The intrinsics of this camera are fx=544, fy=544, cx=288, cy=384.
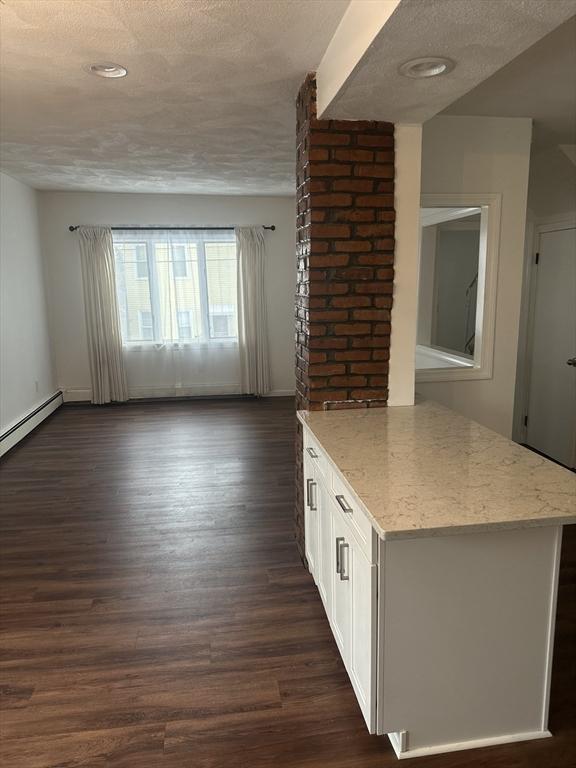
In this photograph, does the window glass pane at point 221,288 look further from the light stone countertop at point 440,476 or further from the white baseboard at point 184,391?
the light stone countertop at point 440,476

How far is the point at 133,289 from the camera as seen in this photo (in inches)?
264

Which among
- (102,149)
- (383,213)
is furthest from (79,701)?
(102,149)

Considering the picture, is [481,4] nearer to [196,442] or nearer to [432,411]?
[432,411]

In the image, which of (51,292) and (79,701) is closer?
(79,701)

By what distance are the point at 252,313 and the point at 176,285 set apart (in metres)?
1.00

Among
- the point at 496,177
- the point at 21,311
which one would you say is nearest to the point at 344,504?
the point at 496,177

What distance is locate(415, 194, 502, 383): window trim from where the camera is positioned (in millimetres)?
3324

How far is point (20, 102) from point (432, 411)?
280 centimetres

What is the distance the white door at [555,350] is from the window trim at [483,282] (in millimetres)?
1201

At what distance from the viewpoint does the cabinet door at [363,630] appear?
5.41 ft

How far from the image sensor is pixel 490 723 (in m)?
1.78

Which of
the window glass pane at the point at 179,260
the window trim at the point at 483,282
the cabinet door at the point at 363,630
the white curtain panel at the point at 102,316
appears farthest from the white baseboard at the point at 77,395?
the cabinet door at the point at 363,630

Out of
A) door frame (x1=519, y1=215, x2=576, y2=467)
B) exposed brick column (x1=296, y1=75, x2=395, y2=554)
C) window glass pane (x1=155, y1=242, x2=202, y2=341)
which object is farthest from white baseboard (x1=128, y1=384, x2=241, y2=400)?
exposed brick column (x1=296, y1=75, x2=395, y2=554)

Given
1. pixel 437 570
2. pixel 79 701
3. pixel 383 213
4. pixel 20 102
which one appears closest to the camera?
pixel 437 570
